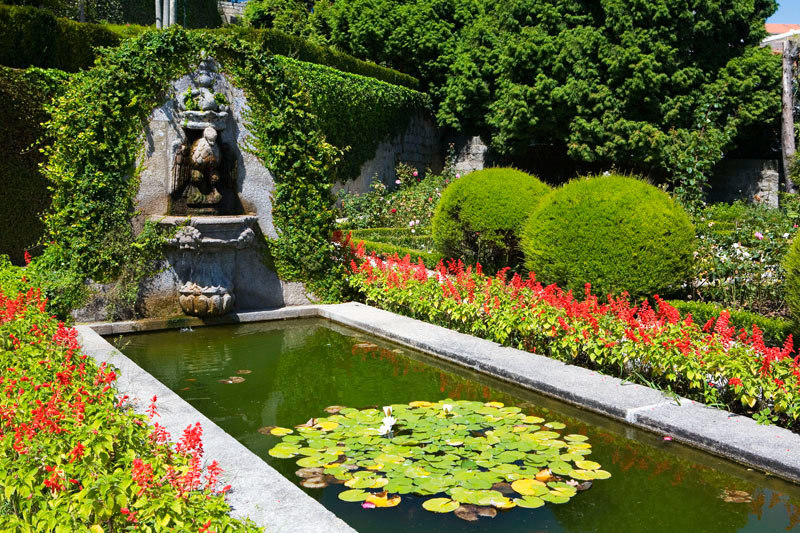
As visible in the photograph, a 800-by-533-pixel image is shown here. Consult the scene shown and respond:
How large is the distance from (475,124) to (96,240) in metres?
14.5

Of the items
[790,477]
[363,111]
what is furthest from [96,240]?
[363,111]

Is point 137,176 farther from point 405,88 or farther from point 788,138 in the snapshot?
point 788,138

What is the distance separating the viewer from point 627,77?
16172mm

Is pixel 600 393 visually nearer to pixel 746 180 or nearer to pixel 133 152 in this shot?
pixel 133 152

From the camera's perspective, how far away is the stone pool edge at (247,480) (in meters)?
2.81

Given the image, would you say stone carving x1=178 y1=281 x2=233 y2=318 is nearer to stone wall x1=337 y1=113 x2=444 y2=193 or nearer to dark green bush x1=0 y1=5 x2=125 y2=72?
dark green bush x1=0 y1=5 x2=125 y2=72

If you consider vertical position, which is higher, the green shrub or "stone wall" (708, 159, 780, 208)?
"stone wall" (708, 159, 780, 208)

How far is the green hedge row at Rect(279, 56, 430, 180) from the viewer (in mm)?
15148

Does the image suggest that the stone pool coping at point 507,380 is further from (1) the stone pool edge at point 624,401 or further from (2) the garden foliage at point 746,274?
(2) the garden foliage at point 746,274

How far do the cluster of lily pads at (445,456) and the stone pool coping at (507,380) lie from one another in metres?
0.37

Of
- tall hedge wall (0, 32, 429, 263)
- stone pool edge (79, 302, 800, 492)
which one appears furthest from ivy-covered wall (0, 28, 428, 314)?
stone pool edge (79, 302, 800, 492)

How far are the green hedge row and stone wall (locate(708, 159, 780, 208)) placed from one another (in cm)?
832

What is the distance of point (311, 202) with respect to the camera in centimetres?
800

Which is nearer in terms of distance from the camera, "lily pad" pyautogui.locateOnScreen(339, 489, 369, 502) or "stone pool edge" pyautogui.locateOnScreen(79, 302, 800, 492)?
"lily pad" pyautogui.locateOnScreen(339, 489, 369, 502)
